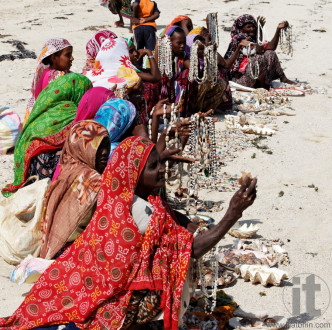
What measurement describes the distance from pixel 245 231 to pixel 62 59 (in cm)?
259

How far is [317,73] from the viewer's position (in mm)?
10773

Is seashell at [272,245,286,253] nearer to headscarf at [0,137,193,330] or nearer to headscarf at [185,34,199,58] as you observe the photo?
headscarf at [0,137,193,330]

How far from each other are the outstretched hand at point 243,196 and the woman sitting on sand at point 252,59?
6.14m

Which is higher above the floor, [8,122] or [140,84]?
[140,84]

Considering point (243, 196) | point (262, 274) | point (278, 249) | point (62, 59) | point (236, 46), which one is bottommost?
point (278, 249)

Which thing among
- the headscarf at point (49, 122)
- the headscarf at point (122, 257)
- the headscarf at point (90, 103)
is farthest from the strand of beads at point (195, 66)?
the headscarf at point (122, 257)

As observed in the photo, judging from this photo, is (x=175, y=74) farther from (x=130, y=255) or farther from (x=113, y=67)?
(x=130, y=255)

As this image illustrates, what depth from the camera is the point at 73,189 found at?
4.16 metres

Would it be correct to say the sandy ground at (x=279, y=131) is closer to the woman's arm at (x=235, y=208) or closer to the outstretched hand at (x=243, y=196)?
the woman's arm at (x=235, y=208)

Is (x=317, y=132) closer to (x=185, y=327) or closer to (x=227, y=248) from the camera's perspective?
(x=227, y=248)

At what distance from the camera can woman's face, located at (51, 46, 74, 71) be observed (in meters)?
6.07

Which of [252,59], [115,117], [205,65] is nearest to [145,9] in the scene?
[252,59]

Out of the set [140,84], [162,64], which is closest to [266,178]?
[140,84]

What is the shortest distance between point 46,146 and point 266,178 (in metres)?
2.31
